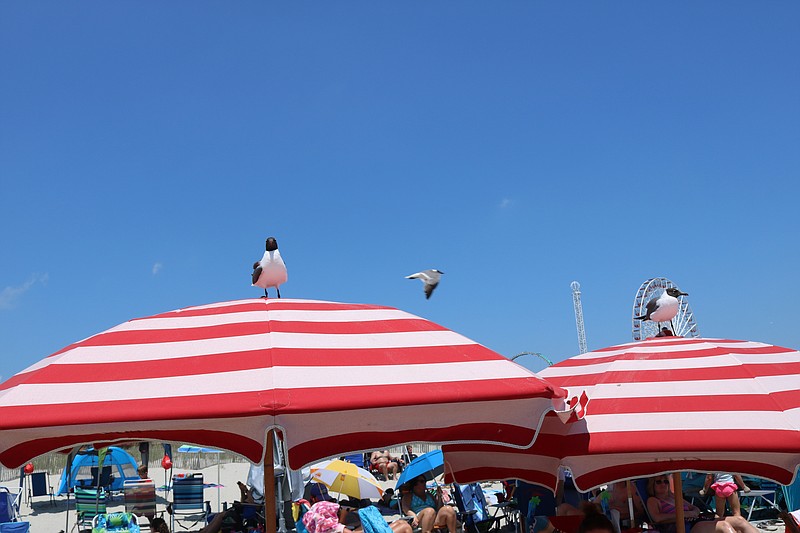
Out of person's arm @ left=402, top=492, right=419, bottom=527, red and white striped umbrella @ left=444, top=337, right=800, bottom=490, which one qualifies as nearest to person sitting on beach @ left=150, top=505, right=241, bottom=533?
person's arm @ left=402, top=492, right=419, bottom=527

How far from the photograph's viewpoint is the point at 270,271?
14.7ft

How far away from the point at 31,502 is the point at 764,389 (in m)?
15.7

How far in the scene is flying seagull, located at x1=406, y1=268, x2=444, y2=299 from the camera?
4828 millimetres

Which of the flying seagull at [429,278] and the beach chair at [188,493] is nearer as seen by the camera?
the flying seagull at [429,278]

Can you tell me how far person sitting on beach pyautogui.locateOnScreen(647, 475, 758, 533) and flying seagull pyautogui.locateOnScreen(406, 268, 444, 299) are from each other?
274cm

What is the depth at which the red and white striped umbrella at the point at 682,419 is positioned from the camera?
3.49 meters

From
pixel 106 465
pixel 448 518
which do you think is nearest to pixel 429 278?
pixel 448 518

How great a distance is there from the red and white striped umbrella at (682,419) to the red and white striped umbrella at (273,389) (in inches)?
25.6

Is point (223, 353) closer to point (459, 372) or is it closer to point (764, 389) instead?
point (459, 372)

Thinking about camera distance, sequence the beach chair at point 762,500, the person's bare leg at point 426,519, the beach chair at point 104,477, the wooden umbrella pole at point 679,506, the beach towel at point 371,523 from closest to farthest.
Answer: the beach towel at point 371,523
the wooden umbrella pole at point 679,506
the person's bare leg at point 426,519
the beach chair at point 762,500
the beach chair at point 104,477

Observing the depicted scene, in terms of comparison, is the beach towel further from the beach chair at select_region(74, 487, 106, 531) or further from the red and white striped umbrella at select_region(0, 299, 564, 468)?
the beach chair at select_region(74, 487, 106, 531)

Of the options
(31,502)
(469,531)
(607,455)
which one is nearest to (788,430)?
(607,455)

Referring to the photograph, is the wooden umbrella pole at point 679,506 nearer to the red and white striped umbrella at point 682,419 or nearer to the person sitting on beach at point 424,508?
the red and white striped umbrella at point 682,419

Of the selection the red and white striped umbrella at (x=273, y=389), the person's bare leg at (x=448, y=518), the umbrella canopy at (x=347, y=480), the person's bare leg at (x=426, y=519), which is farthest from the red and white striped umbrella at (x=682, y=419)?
the umbrella canopy at (x=347, y=480)
